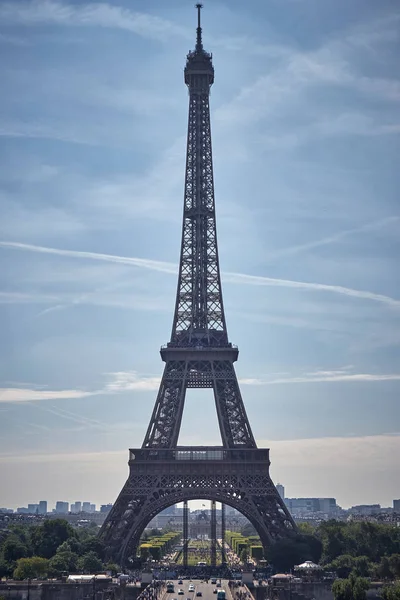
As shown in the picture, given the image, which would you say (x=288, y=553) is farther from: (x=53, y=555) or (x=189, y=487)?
(x=53, y=555)

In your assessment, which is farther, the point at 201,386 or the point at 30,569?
the point at 201,386

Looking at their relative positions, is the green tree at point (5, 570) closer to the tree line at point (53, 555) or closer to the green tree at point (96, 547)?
the tree line at point (53, 555)

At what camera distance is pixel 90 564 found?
94.5 m

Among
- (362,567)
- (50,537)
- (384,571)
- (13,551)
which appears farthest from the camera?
(50,537)

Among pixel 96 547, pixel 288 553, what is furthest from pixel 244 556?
pixel 96 547

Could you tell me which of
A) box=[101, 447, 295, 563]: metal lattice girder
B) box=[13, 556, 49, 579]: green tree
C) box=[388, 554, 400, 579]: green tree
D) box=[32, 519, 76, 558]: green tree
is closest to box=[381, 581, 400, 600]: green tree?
box=[388, 554, 400, 579]: green tree

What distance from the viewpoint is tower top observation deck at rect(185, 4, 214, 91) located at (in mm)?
114562

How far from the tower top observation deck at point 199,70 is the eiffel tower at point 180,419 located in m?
0.12

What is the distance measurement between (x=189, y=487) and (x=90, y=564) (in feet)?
46.4

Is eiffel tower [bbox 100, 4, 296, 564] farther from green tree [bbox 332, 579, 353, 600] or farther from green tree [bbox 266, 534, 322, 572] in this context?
green tree [bbox 332, 579, 353, 600]

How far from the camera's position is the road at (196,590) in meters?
83.6

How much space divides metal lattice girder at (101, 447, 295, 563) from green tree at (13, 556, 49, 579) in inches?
352

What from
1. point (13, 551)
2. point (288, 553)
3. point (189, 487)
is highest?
point (189, 487)

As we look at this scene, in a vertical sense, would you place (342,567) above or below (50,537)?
below
